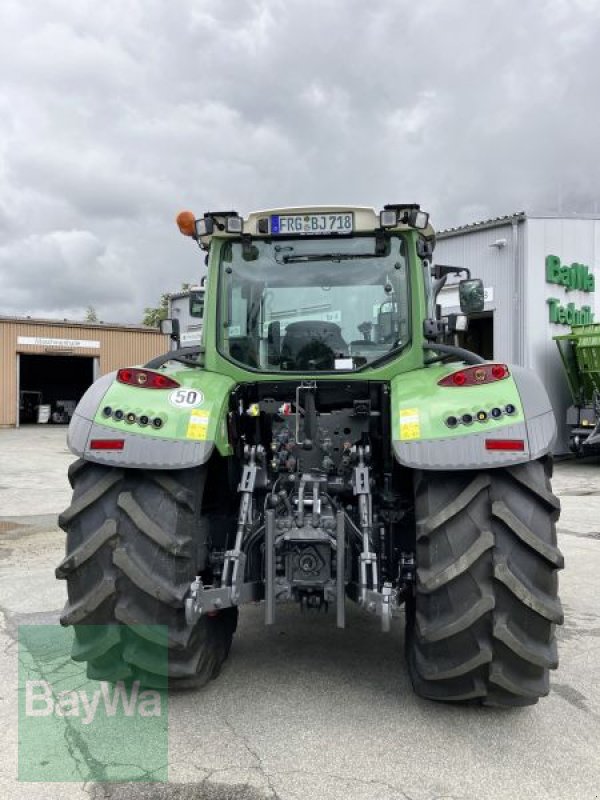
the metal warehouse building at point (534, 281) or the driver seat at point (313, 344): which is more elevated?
the metal warehouse building at point (534, 281)

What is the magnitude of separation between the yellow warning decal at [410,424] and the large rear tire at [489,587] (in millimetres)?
292

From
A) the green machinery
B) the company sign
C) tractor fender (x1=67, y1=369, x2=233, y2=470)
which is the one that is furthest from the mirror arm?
the company sign

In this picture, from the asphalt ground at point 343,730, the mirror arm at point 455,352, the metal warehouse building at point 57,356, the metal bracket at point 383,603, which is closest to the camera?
the asphalt ground at point 343,730

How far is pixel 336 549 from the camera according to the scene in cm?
332

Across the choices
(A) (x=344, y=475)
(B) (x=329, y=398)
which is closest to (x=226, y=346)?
(B) (x=329, y=398)

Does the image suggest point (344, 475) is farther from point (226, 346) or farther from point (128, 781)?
point (128, 781)

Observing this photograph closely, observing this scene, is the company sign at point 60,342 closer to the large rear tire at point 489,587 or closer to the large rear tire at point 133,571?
the large rear tire at point 133,571

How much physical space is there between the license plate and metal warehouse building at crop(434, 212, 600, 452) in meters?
12.7

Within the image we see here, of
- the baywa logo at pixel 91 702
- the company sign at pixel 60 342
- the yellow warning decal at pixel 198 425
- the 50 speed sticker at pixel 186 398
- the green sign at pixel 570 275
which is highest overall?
the green sign at pixel 570 275

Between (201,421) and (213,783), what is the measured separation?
155 cm

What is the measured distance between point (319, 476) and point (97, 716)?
1.61m

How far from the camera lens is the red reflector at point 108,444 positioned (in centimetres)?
322

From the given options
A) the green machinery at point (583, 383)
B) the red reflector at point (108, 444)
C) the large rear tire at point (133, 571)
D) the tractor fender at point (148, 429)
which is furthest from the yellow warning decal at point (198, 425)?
the green machinery at point (583, 383)

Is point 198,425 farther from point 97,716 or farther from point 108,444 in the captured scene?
point 97,716
